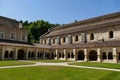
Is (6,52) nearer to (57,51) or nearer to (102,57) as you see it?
(57,51)

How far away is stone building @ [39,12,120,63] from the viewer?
97.9ft

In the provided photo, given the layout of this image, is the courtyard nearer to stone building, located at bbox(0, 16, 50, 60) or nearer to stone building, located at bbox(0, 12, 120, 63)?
stone building, located at bbox(0, 12, 120, 63)

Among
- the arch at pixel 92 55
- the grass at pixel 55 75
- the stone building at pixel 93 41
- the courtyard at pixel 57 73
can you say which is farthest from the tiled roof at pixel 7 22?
the grass at pixel 55 75

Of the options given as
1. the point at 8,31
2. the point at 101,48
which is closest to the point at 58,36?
the point at 8,31

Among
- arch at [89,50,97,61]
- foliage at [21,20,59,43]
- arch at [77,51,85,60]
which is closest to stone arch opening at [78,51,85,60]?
arch at [77,51,85,60]

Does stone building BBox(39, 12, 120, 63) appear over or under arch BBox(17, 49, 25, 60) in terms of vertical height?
over

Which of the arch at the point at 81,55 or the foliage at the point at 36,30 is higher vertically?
the foliage at the point at 36,30

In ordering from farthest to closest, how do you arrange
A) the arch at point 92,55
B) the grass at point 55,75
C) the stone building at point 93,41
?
the arch at point 92,55
the stone building at point 93,41
the grass at point 55,75

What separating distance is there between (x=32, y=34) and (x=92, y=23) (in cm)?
3340

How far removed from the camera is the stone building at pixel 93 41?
29.8m

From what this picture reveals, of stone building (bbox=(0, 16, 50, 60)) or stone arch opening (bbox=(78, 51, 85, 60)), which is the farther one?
stone arch opening (bbox=(78, 51, 85, 60))

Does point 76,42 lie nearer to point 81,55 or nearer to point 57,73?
point 81,55

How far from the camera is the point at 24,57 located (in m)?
37.2

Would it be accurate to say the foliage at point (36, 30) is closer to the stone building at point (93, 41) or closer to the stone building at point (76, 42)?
the stone building at point (76, 42)
